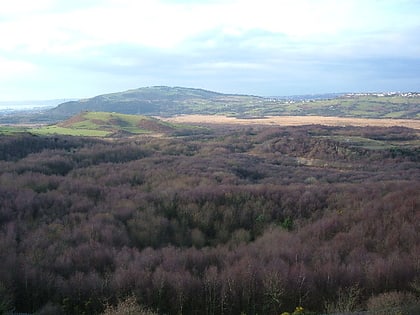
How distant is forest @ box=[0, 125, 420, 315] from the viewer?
66.6 feet

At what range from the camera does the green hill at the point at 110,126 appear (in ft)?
382

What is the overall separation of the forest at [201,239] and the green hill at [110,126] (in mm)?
45443

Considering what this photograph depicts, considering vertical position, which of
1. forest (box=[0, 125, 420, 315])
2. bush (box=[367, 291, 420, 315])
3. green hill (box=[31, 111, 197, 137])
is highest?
green hill (box=[31, 111, 197, 137])

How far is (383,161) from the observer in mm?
75625

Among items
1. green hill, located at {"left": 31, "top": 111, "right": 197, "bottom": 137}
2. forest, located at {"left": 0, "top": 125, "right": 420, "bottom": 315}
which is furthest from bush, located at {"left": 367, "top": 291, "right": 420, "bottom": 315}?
green hill, located at {"left": 31, "top": 111, "right": 197, "bottom": 137}

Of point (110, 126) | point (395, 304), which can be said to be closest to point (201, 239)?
point (395, 304)

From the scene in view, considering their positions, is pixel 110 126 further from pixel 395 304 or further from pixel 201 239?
pixel 395 304

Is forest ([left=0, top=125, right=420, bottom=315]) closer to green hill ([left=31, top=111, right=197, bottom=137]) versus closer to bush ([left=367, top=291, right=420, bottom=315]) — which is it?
bush ([left=367, top=291, right=420, bottom=315])

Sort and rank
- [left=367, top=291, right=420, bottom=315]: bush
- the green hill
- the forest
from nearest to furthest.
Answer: [left=367, top=291, right=420, bottom=315]: bush
the forest
the green hill

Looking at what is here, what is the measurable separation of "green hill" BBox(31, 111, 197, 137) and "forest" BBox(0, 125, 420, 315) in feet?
149

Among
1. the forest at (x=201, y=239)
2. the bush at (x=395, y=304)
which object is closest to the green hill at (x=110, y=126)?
the forest at (x=201, y=239)

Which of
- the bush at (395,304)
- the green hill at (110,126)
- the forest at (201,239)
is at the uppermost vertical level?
the green hill at (110,126)

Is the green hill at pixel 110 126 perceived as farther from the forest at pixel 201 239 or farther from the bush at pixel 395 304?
the bush at pixel 395 304

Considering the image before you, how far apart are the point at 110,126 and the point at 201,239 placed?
92.6 m
